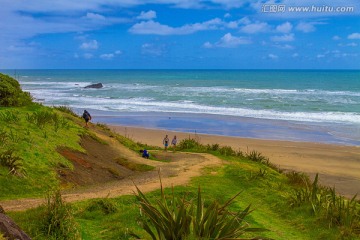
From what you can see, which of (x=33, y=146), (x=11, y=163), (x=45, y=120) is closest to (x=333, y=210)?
(x=11, y=163)

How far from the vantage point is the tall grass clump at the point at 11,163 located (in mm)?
11500

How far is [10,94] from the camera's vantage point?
17844 millimetres

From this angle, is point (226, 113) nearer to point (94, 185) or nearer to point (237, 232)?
point (94, 185)

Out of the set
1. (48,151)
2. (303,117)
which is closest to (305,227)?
(48,151)

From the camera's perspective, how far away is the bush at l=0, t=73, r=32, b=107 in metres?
17.5

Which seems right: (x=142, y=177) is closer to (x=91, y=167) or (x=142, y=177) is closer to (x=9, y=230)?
(x=91, y=167)

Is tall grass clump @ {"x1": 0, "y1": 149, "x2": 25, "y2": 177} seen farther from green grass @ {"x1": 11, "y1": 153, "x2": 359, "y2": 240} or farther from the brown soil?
green grass @ {"x1": 11, "y1": 153, "x2": 359, "y2": 240}

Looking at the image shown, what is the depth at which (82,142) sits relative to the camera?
1728cm

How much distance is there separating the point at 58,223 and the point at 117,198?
321 cm

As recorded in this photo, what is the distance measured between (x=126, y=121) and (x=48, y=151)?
22.9 meters

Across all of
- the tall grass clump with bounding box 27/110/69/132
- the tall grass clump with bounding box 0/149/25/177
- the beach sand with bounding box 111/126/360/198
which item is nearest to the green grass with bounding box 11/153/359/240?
the tall grass clump with bounding box 0/149/25/177

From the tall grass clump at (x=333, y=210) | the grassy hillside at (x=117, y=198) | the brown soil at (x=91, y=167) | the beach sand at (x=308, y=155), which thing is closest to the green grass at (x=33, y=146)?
the grassy hillside at (x=117, y=198)

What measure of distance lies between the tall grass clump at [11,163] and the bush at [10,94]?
641cm

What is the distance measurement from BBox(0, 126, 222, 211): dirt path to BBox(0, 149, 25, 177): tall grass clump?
54.8 inches
